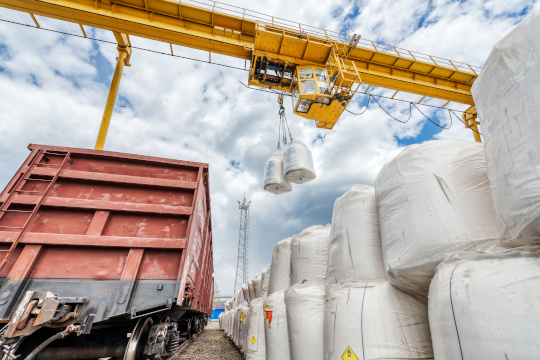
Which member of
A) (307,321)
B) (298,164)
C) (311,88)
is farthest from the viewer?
(311,88)

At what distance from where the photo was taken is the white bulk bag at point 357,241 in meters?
1.68

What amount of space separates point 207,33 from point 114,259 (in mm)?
5342

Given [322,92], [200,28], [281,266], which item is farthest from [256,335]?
[200,28]

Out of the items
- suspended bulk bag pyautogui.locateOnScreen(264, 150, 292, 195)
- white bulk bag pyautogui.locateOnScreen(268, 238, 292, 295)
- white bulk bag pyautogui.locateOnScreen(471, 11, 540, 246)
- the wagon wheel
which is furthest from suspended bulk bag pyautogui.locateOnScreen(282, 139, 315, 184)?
white bulk bag pyautogui.locateOnScreen(471, 11, 540, 246)

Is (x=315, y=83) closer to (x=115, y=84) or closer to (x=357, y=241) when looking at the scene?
(x=357, y=241)

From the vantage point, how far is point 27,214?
8.01 ft

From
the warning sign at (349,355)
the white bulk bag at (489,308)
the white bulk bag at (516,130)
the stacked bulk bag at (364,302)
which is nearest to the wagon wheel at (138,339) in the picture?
the stacked bulk bag at (364,302)

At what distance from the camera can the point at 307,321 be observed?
194 cm

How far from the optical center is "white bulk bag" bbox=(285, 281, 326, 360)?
1.87 metres

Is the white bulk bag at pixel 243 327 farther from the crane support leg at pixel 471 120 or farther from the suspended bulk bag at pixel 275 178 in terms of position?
the crane support leg at pixel 471 120

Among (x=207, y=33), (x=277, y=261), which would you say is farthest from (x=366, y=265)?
(x=207, y=33)

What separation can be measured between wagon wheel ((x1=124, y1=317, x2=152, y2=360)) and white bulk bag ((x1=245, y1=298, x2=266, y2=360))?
4.68 ft

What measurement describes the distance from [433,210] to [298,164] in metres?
2.78

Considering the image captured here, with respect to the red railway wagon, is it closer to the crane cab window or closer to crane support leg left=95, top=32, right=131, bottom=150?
the crane cab window
